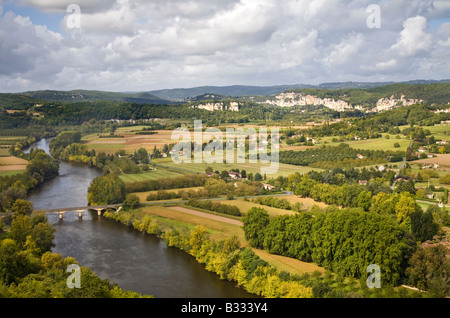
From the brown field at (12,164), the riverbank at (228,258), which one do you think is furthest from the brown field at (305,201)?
the brown field at (12,164)

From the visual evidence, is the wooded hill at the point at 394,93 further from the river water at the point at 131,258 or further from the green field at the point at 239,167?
the river water at the point at 131,258

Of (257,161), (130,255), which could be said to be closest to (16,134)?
(257,161)

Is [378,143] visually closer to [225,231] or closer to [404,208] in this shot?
[404,208]

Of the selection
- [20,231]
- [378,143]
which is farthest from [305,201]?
[378,143]

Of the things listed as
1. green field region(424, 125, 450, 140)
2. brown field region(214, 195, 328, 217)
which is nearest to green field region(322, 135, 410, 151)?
green field region(424, 125, 450, 140)

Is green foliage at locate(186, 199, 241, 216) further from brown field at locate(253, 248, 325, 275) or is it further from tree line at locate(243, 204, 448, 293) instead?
brown field at locate(253, 248, 325, 275)
